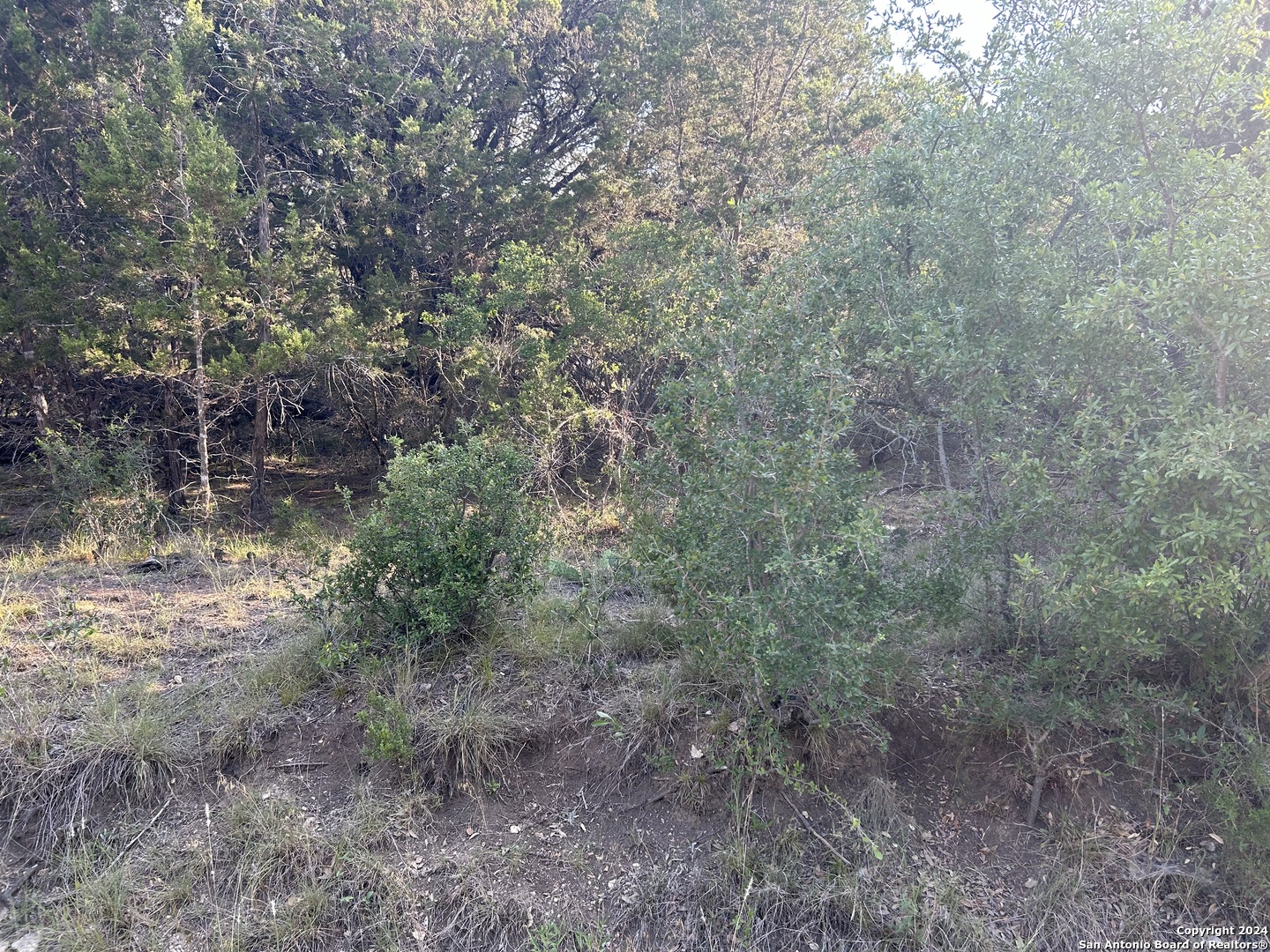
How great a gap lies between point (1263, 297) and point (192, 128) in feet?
34.7

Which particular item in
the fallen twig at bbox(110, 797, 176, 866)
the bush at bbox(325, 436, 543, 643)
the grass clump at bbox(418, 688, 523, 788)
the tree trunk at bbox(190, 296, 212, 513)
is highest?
the tree trunk at bbox(190, 296, 212, 513)

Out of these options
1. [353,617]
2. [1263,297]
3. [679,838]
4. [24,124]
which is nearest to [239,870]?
[353,617]

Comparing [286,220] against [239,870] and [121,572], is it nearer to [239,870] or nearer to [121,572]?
[121,572]

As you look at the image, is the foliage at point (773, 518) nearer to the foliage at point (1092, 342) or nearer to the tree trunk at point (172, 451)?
the foliage at point (1092, 342)

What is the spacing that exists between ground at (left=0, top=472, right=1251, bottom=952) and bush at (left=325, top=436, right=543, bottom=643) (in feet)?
0.94

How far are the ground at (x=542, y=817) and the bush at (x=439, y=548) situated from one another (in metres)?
0.29

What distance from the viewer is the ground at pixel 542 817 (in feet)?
11.3

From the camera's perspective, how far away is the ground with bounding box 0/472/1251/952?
344 cm

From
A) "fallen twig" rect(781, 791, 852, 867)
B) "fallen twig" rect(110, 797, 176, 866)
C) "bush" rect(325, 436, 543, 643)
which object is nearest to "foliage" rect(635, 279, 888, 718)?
"fallen twig" rect(781, 791, 852, 867)

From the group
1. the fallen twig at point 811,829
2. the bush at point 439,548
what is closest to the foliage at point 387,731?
the bush at point 439,548

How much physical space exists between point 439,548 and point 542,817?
154 centimetres

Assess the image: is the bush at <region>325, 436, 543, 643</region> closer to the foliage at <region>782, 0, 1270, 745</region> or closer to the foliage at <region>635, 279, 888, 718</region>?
the foliage at <region>635, 279, 888, 718</region>

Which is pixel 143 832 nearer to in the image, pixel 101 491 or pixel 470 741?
pixel 470 741

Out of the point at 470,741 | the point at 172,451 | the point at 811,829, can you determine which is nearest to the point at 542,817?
A: the point at 470,741
